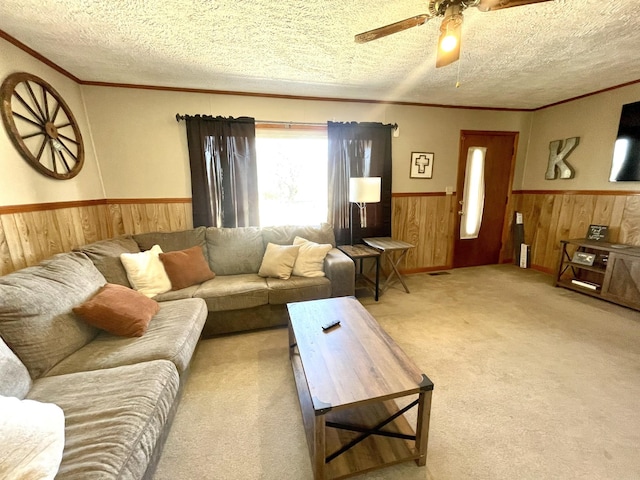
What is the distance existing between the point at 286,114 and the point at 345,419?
10.1 ft

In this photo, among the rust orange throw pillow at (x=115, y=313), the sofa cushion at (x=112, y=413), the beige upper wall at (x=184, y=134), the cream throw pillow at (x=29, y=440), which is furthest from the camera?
the beige upper wall at (x=184, y=134)

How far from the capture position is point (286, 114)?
321cm

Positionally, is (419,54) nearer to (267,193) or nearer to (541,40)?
(541,40)

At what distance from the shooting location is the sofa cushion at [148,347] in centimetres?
145

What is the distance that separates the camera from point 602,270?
2.99 m

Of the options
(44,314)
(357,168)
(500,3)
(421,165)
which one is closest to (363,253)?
(357,168)

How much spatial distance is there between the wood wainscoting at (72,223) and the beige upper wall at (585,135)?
4.96m

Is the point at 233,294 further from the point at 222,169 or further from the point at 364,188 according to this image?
the point at 364,188

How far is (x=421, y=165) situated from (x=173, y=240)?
10.7 feet

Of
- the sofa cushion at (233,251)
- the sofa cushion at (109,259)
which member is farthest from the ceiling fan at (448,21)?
the sofa cushion at (109,259)

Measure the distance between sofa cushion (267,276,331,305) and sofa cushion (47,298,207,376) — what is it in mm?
700

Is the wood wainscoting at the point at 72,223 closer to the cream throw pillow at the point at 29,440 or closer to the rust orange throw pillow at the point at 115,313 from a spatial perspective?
the rust orange throw pillow at the point at 115,313

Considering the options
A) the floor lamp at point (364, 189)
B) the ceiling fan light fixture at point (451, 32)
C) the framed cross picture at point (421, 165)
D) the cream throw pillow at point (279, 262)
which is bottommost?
the cream throw pillow at point (279, 262)

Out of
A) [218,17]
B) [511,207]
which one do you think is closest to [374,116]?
[218,17]
